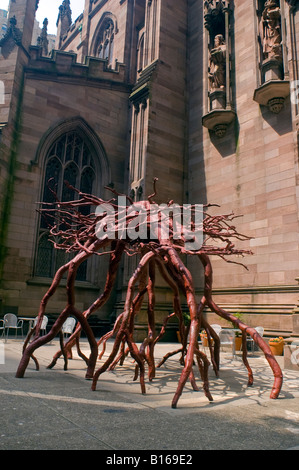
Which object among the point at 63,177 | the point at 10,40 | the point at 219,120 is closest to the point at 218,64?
the point at 219,120

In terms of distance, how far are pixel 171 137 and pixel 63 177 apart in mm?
4794

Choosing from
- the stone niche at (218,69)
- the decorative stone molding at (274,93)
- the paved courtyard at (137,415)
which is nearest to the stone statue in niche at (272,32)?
the decorative stone molding at (274,93)

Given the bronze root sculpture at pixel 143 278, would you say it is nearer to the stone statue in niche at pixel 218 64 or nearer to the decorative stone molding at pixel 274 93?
the decorative stone molding at pixel 274 93

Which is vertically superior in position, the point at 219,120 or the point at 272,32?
the point at 272,32

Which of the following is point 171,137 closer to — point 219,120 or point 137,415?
point 219,120

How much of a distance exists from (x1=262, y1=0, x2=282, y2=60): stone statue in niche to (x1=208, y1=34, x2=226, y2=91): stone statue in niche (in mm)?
1942

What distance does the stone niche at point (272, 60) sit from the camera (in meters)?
12.0

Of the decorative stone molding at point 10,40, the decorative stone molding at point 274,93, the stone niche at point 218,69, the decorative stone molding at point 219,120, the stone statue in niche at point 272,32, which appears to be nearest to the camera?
the decorative stone molding at point 274,93

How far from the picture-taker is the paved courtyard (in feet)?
9.16

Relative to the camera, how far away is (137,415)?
11.7ft

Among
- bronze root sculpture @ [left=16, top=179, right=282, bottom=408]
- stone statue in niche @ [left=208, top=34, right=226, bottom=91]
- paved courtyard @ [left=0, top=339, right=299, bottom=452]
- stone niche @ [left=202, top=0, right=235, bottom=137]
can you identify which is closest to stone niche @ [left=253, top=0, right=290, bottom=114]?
stone niche @ [left=202, top=0, right=235, bottom=137]

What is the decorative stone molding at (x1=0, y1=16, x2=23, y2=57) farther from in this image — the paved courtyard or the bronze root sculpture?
the paved courtyard

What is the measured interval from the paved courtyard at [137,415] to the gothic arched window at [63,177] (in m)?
9.13

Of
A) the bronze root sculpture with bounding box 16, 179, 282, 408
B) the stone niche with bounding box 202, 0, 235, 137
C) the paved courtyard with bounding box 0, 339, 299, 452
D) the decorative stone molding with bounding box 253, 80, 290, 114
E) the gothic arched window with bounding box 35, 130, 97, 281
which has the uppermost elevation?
the stone niche with bounding box 202, 0, 235, 137
